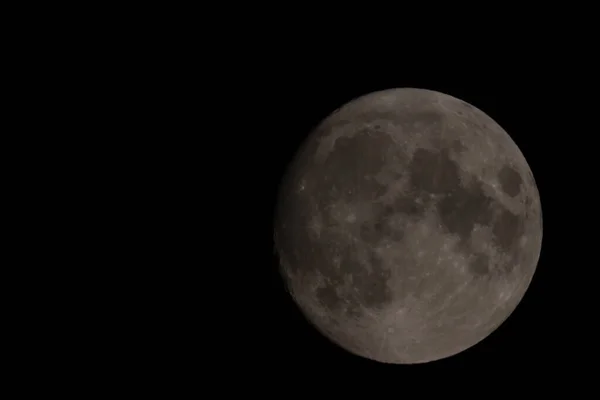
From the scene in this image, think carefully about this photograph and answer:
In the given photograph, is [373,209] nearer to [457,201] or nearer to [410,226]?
[410,226]

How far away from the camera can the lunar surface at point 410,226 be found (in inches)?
155

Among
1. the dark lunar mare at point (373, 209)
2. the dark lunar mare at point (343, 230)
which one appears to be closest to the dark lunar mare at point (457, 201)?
the dark lunar mare at point (373, 209)

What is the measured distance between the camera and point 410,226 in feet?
12.8

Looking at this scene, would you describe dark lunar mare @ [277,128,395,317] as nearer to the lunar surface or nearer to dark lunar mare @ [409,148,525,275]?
the lunar surface

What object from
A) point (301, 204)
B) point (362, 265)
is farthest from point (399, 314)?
point (301, 204)

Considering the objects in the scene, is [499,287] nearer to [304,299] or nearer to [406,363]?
[406,363]

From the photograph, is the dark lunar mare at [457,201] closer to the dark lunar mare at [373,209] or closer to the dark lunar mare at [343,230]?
the dark lunar mare at [373,209]

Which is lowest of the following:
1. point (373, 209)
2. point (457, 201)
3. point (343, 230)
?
point (343, 230)

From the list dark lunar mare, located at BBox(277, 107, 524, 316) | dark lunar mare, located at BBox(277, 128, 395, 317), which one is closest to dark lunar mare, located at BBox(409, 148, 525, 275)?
dark lunar mare, located at BBox(277, 107, 524, 316)

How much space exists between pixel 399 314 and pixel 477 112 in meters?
1.53

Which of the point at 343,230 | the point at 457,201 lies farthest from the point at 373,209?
the point at 457,201

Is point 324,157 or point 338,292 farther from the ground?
point 324,157

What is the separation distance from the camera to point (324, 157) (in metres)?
4.23

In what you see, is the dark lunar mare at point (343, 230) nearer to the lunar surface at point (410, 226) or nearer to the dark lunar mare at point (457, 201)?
the lunar surface at point (410, 226)
